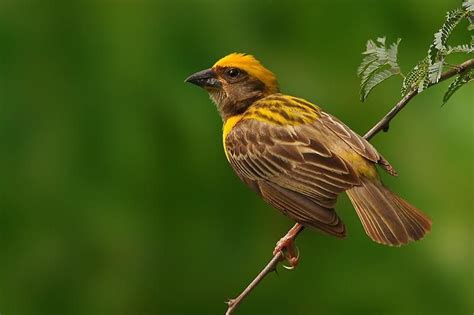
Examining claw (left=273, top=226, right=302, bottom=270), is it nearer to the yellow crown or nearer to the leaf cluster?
the yellow crown

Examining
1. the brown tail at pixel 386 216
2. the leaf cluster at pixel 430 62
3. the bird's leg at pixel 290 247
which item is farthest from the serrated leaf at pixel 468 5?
the bird's leg at pixel 290 247

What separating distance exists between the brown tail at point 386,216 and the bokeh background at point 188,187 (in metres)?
1.87

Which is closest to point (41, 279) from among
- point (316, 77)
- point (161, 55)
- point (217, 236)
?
point (217, 236)

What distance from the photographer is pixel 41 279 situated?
750 cm

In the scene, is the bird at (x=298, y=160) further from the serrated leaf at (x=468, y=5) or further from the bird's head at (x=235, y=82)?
the serrated leaf at (x=468, y=5)

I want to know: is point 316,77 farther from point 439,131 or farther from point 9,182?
point 9,182

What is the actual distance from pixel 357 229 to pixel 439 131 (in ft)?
2.69

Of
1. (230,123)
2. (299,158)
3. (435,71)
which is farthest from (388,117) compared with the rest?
(230,123)

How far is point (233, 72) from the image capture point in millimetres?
6266

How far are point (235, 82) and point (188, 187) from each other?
1362 millimetres

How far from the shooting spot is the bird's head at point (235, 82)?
6238 mm

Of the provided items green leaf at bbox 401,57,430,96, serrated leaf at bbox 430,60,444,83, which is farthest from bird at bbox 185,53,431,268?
serrated leaf at bbox 430,60,444,83

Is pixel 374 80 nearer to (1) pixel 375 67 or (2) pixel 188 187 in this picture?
(1) pixel 375 67

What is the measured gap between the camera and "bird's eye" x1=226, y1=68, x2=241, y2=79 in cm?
626
